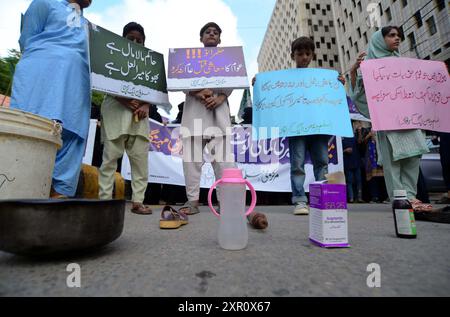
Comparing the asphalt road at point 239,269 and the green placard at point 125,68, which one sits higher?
the green placard at point 125,68

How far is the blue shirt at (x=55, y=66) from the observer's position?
1950 millimetres

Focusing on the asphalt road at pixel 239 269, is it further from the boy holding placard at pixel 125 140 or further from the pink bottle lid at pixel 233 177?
the boy holding placard at pixel 125 140

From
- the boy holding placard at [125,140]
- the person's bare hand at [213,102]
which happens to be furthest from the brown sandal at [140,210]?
the person's bare hand at [213,102]

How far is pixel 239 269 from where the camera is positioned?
2.64ft

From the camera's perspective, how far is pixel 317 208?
1165mm

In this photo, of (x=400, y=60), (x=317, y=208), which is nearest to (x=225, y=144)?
(x=317, y=208)

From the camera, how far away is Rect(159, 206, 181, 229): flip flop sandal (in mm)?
1588

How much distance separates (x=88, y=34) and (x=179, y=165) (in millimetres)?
2528

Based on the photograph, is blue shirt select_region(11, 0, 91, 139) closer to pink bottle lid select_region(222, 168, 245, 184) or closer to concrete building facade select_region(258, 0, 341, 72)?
pink bottle lid select_region(222, 168, 245, 184)

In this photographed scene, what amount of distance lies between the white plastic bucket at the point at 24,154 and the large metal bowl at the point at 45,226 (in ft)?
2.30

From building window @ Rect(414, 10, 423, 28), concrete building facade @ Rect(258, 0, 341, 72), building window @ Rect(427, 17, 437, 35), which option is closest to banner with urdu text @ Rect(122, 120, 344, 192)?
building window @ Rect(427, 17, 437, 35)

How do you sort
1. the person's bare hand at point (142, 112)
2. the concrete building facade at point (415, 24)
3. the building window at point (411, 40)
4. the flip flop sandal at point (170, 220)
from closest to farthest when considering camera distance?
the flip flop sandal at point (170, 220), the person's bare hand at point (142, 112), the concrete building facade at point (415, 24), the building window at point (411, 40)
